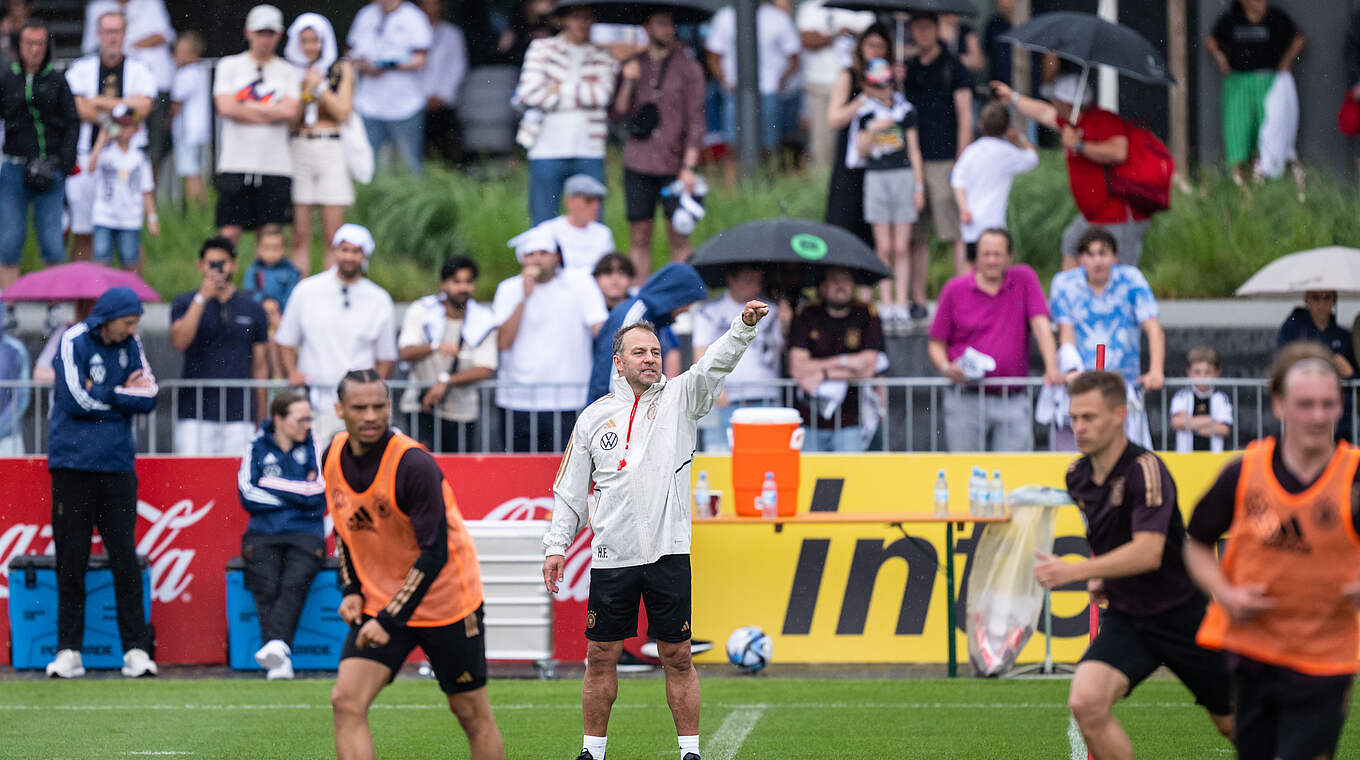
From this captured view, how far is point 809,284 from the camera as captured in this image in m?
13.2

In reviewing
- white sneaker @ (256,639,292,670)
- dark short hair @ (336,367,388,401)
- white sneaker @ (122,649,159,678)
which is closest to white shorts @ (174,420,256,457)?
white sneaker @ (122,649,159,678)

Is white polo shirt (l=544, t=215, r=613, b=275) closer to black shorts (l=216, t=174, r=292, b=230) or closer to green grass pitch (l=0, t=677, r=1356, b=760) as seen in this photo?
black shorts (l=216, t=174, r=292, b=230)

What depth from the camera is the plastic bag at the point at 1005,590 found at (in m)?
10.9

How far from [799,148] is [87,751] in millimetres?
11557

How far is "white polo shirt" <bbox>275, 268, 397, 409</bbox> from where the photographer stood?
12.6m

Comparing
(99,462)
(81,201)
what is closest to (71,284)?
(99,462)

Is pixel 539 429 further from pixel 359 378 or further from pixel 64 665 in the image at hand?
pixel 359 378

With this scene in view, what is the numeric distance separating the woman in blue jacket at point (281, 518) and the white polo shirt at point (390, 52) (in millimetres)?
5478

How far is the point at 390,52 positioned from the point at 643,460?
9.18 meters

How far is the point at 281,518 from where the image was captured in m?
11.6

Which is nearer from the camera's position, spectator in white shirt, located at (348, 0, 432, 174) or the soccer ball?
the soccer ball

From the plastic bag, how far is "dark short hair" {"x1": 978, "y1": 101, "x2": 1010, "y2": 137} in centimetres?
395

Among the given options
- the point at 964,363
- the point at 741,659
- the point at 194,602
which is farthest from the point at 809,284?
the point at 194,602

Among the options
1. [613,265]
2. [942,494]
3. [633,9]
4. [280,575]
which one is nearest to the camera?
[942,494]
